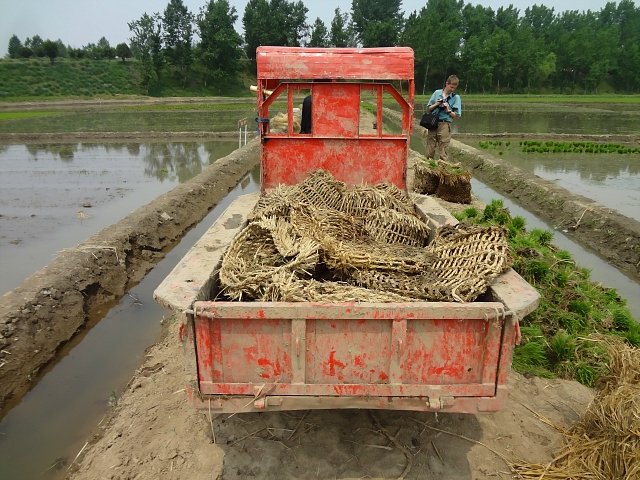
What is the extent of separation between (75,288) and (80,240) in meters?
2.53

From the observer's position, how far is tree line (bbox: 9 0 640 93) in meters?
54.9

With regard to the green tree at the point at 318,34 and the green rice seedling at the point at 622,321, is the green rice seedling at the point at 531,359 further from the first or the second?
the green tree at the point at 318,34

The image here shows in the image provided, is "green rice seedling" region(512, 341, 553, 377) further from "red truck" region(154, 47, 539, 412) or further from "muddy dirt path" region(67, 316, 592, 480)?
"red truck" region(154, 47, 539, 412)

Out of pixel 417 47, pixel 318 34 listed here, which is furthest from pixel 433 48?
pixel 318 34

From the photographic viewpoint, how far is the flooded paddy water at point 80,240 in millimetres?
3596

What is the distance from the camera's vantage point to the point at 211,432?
3211 mm

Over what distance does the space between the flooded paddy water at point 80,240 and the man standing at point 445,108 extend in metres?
1.84

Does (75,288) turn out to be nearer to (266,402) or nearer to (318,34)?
(266,402)

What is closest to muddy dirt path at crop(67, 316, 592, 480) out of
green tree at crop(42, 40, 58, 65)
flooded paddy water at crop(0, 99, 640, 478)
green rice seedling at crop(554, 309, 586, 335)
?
flooded paddy water at crop(0, 99, 640, 478)

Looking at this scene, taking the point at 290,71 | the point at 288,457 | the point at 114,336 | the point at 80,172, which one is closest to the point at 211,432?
the point at 288,457

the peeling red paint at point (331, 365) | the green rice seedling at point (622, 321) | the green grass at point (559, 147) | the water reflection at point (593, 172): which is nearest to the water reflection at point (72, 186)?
the peeling red paint at point (331, 365)

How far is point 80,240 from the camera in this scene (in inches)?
292

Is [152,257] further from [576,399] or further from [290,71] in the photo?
[576,399]

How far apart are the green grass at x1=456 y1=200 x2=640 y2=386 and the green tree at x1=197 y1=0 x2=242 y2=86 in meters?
53.6
